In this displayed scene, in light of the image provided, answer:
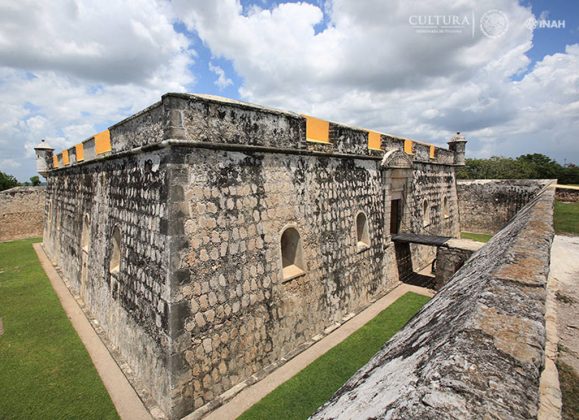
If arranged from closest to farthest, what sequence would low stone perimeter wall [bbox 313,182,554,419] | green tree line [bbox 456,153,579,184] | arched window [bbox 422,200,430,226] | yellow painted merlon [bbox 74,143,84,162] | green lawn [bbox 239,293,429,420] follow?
1. low stone perimeter wall [bbox 313,182,554,419]
2. green lawn [bbox 239,293,429,420]
3. yellow painted merlon [bbox 74,143,84,162]
4. arched window [bbox 422,200,430,226]
5. green tree line [bbox 456,153,579,184]

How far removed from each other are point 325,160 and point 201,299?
15.9 feet

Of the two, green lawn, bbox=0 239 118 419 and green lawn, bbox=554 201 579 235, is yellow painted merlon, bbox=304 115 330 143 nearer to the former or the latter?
green lawn, bbox=554 201 579 235

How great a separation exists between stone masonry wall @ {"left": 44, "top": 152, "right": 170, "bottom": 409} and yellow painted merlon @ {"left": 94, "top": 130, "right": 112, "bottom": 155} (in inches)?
14.1

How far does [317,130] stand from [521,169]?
39563 millimetres

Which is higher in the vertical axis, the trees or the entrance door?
the trees

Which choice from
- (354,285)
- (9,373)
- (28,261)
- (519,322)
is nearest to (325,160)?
(354,285)

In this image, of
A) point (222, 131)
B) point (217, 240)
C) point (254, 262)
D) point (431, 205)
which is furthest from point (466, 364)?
point (431, 205)

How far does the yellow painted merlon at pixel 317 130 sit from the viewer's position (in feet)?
26.2

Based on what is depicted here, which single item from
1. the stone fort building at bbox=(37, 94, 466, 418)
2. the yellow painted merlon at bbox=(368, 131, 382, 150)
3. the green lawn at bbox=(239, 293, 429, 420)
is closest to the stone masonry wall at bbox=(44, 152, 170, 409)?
the stone fort building at bbox=(37, 94, 466, 418)

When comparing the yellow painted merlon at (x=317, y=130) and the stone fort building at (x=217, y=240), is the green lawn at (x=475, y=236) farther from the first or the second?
the yellow painted merlon at (x=317, y=130)

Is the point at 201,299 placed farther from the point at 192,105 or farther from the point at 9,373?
the point at 9,373

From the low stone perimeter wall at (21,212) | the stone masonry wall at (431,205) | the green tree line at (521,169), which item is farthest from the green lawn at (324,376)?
the green tree line at (521,169)

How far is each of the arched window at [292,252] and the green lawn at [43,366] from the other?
14.4 feet

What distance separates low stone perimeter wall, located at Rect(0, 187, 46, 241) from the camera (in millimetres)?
19328
